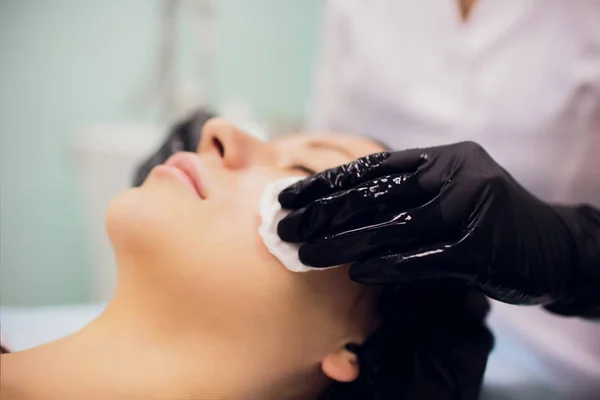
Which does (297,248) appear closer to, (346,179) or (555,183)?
(346,179)

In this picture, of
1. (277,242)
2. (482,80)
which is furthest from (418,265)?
(482,80)

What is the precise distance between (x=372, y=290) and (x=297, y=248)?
15 centimetres

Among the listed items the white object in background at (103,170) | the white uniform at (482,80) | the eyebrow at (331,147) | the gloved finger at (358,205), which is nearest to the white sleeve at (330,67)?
the white uniform at (482,80)

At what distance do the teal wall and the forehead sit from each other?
0.97ft

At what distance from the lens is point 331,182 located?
2.21 ft

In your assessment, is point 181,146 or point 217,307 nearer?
point 217,307

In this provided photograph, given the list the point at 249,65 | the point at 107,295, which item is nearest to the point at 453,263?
the point at 107,295

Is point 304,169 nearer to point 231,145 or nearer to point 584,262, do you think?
point 231,145

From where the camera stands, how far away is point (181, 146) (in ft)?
3.17

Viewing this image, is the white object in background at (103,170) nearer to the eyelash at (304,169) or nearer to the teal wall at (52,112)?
the teal wall at (52,112)

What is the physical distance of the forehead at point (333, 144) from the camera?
86cm

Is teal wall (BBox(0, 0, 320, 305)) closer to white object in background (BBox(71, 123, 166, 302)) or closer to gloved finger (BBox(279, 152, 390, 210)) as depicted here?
white object in background (BBox(71, 123, 166, 302))

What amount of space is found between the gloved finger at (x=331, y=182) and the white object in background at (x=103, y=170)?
0.23 m

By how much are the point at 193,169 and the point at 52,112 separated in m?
0.20
